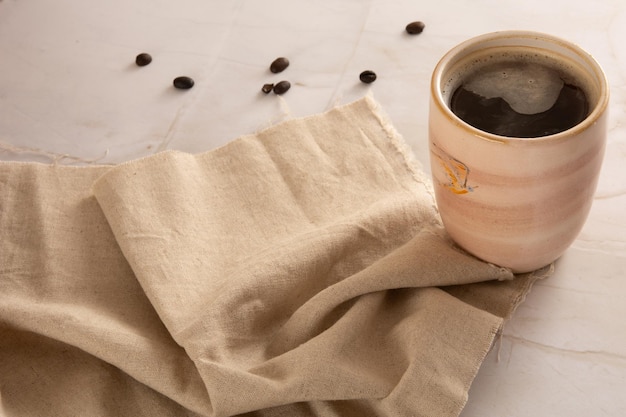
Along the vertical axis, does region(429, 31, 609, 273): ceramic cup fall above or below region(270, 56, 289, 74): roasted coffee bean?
above

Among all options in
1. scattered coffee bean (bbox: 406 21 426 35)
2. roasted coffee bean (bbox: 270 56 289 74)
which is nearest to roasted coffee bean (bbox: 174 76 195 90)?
roasted coffee bean (bbox: 270 56 289 74)

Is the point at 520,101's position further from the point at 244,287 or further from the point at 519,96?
the point at 244,287

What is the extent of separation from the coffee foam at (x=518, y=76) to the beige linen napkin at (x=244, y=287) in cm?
22

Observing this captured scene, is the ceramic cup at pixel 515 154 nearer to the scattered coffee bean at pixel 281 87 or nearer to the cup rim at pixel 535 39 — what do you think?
the cup rim at pixel 535 39

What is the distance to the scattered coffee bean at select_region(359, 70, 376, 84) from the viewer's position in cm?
163

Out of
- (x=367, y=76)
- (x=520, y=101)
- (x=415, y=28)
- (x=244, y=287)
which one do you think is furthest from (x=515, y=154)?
(x=415, y=28)

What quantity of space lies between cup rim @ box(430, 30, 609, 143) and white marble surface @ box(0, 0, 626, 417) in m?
0.30

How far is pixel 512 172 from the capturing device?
3.58ft

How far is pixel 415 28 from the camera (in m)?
1.72

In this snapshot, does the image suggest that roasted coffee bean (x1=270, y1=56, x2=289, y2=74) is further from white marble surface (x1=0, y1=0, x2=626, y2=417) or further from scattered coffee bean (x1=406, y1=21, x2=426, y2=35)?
scattered coffee bean (x1=406, y1=21, x2=426, y2=35)

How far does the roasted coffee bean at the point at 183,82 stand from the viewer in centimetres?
167

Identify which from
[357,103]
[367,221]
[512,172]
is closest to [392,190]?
[367,221]

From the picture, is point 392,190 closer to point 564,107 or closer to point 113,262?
point 564,107

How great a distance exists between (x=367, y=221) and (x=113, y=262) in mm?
391
